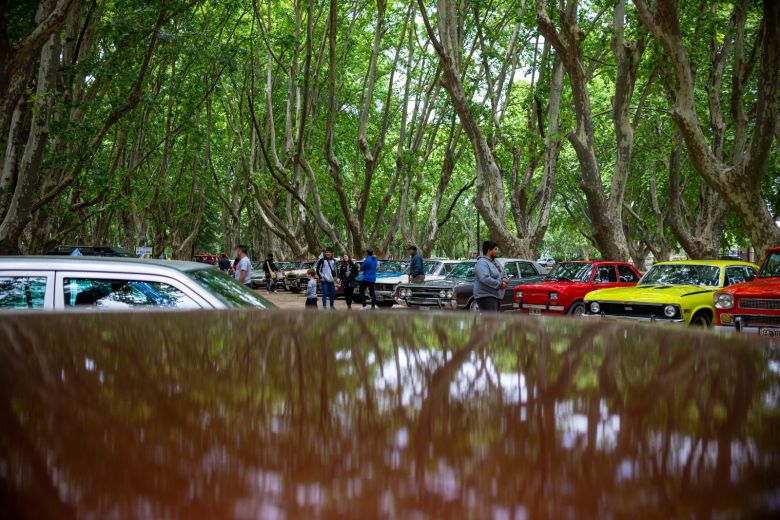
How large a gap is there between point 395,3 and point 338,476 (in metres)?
28.7

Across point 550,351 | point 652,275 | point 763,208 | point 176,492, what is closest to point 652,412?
point 550,351

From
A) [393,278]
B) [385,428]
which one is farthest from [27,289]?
[393,278]

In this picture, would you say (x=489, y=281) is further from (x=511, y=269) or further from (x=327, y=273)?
(x=327, y=273)

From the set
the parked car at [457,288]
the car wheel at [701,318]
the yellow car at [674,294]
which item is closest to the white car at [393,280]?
the parked car at [457,288]

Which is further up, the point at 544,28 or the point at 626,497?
the point at 544,28

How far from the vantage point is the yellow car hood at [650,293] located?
11.9m

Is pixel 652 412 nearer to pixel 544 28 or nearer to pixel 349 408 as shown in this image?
pixel 349 408

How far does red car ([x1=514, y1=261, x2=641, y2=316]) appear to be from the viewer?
14578 millimetres

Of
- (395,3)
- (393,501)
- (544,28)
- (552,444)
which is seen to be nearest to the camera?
(393,501)

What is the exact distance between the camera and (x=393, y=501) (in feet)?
2.16

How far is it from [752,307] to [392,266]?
53.0 feet

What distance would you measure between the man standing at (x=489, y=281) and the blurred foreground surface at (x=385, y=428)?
9.57 meters

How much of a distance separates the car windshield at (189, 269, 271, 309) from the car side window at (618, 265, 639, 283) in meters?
12.2

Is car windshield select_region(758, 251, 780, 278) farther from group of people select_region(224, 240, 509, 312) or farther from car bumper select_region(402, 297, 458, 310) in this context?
car bumper select_region(402, 297, 458, 310)
